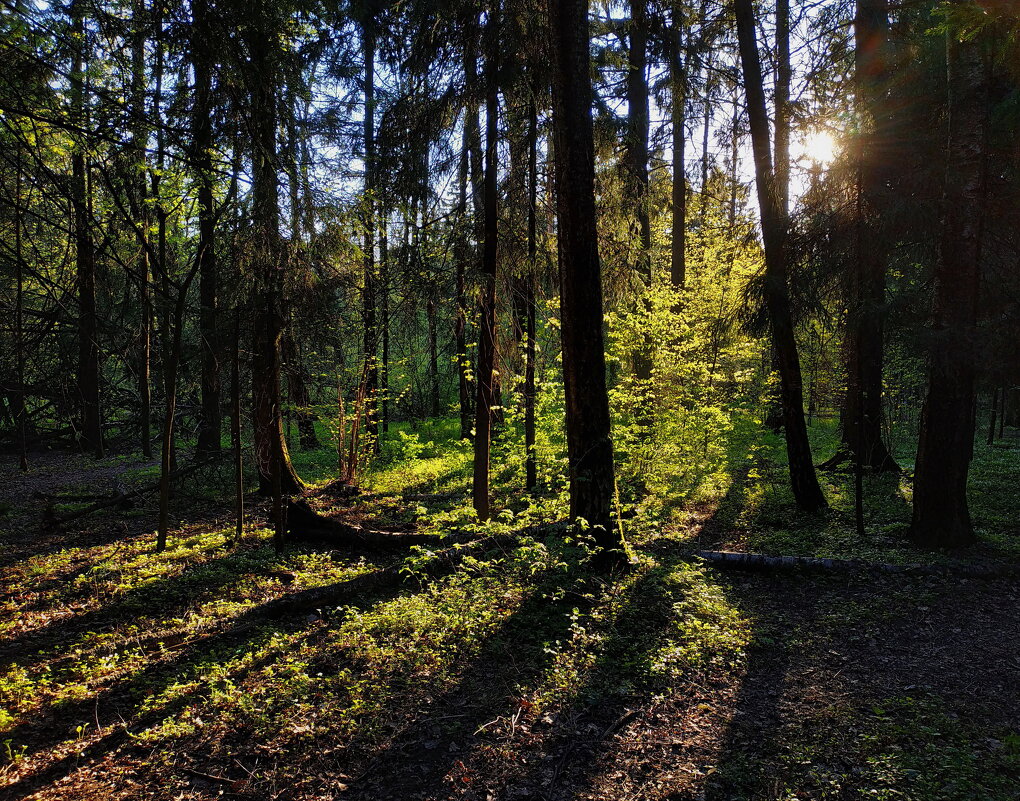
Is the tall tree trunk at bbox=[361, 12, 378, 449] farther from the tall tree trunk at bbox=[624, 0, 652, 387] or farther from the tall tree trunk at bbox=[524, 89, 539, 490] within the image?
the tall tree trunk at bbox=[624, 0, 652, 387]

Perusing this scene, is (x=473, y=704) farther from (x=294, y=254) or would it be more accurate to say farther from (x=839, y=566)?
(x=294, y=254)

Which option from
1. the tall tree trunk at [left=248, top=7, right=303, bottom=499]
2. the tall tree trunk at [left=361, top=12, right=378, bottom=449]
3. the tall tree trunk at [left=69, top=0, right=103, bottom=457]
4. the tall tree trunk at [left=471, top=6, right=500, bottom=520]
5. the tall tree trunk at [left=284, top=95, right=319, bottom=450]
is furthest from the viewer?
the tall tree trunk at [left=361, top=12, right=378, bottom=449]

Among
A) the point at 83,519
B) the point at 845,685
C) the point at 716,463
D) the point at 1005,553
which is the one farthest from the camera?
the point at 716,463

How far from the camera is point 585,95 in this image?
5.90m

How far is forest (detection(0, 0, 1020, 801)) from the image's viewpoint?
358 cm

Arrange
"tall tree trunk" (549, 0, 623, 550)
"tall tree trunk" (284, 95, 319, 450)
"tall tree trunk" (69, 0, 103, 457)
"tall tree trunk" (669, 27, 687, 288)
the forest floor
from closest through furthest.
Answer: the forest floor
"tall tree trunk" (69, 0, 103, 457)
"tall tree trunk" (284, 95, 319, 450)
"tall tree trunk" (549, 0, 623, 550)
"tall tree trunk" (669, 27, 687, 288)

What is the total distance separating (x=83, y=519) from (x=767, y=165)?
42.5 feet

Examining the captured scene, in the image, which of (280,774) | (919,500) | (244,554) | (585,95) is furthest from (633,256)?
(280,774)

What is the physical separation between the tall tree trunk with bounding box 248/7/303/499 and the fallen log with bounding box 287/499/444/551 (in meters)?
0.61

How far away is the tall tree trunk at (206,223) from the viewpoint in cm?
378

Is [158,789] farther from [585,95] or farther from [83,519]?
[83,519]

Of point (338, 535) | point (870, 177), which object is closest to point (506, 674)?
point (338, 535)

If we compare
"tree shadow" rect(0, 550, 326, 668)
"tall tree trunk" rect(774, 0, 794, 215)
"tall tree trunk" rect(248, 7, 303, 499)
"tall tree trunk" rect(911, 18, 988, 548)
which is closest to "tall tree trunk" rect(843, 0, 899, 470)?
"tall tree trunk" rect(911, 18, 988, 548)

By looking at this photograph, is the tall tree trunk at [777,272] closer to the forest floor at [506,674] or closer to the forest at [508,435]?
the forest at [508,435]
